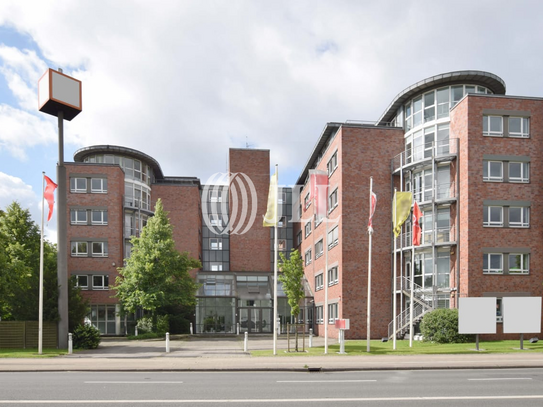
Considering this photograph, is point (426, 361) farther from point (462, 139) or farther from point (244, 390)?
point (462, 139)

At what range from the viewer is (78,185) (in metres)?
48.0

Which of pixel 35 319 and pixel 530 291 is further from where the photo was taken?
pixel 530 291

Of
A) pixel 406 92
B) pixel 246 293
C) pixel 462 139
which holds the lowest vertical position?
pixel 246 293

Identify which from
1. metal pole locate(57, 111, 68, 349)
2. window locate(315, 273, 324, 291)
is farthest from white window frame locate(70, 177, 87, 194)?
window locate(315, 273, 324, 291)

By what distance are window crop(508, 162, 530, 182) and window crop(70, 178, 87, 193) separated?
3546cm

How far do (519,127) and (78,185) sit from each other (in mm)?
36651

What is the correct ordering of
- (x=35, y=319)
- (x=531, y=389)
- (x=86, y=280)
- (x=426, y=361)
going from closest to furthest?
(x=531, y=389)
(x=426, y=361)
(x=35, y=319)
(x=86, y=280)

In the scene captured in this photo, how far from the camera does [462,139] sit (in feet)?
111

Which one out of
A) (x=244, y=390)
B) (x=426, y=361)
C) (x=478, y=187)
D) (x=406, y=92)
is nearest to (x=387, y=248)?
(x=478, y=187)

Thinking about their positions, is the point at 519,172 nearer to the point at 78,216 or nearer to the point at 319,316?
the point at 319,316

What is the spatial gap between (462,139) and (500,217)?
18.1 ft

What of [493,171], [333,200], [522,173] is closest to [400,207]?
[493,171]

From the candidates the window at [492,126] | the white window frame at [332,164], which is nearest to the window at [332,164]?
the white window frame at [332,164]

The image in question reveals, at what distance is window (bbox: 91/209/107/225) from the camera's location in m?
48.0
